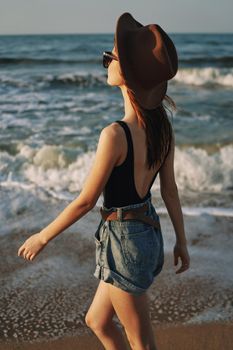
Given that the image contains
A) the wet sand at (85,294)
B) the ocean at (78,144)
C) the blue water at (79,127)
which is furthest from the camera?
the blue water at (79,127)

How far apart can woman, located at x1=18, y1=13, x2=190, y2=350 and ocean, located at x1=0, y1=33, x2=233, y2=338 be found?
1.51m

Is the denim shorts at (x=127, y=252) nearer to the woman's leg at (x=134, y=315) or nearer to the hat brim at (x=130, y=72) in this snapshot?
the woman's leg at (x=134, y=315)

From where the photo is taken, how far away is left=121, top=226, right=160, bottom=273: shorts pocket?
2.08 metres

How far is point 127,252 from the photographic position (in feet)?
6.82

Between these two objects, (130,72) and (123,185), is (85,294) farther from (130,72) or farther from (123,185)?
(130,72)

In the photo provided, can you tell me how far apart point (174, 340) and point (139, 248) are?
4.19 ft

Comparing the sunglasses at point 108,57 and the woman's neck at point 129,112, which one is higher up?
the sunglasses at point 108,57

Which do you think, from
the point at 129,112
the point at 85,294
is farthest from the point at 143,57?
the point at 85,294

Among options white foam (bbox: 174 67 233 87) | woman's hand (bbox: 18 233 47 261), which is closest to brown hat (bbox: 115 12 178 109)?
woman's hand (bbox: 18 233 47 261)

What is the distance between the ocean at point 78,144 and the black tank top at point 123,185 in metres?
1.70

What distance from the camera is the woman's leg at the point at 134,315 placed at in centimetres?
213

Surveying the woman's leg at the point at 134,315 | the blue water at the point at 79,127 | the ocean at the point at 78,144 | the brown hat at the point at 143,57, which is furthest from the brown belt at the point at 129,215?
the blue water at the point at 79,127

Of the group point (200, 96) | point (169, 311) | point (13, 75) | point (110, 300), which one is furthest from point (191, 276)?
point (13, 75)

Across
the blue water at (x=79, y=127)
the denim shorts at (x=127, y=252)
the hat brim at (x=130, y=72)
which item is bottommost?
the blue water at (x=79, y=127)
